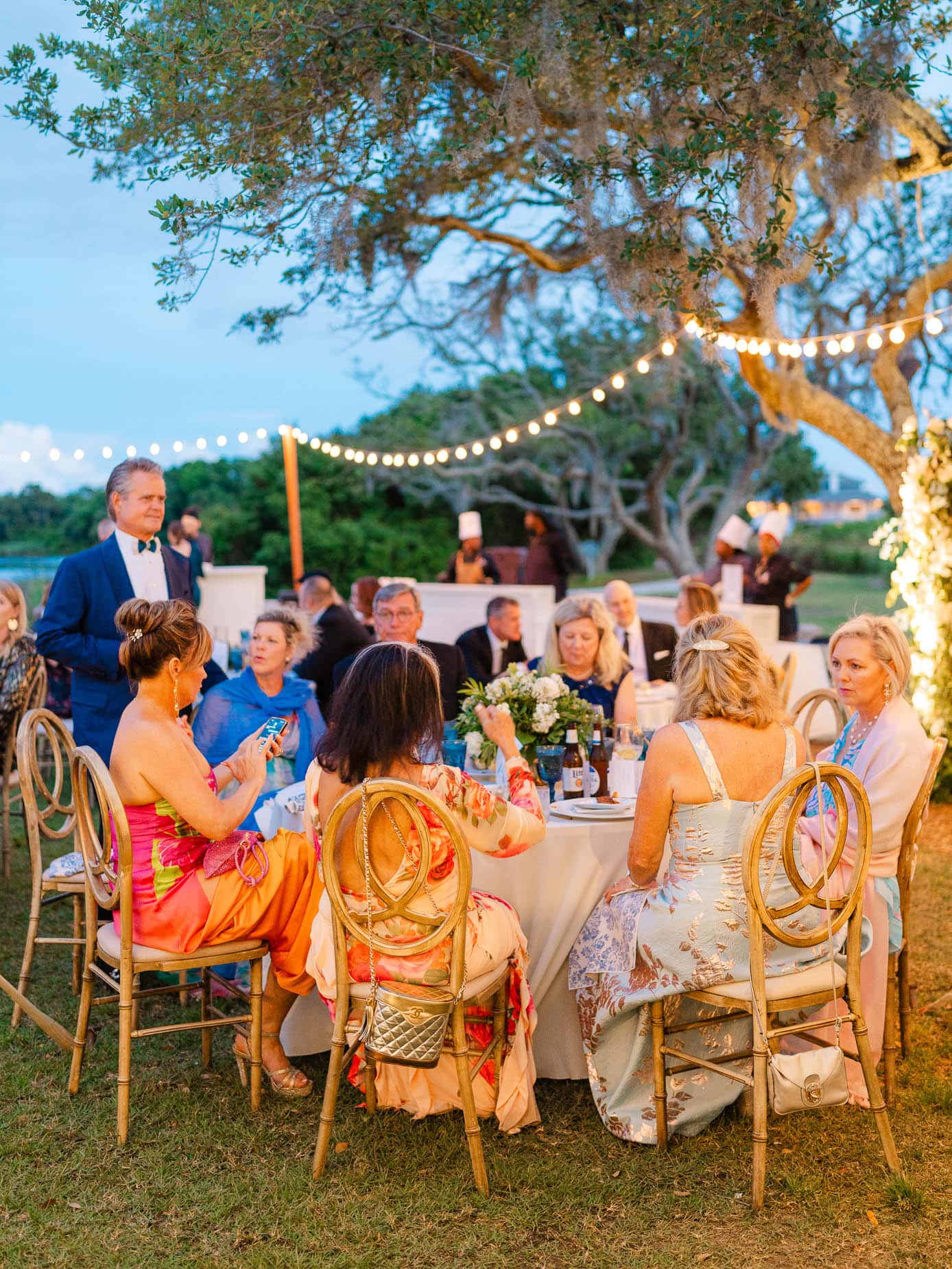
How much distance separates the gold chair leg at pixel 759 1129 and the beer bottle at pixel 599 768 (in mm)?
1059

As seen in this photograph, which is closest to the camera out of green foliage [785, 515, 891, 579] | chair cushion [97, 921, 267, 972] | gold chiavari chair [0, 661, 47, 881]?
chair cushion [97, 921, 267, 972]

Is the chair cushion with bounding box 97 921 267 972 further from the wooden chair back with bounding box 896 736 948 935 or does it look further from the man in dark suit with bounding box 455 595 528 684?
the man in dark suit with bounding box 455 595 528 684

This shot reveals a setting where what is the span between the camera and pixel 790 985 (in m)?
2.76

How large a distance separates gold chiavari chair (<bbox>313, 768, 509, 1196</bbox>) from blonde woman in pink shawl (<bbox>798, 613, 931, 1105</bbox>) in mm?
1006

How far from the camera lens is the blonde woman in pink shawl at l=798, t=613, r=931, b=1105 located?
3.21 metres

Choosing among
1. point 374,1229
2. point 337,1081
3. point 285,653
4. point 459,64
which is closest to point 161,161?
point 459,64

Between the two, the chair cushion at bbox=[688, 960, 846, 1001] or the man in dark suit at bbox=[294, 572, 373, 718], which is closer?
the chair cushion at bbox=[688, 960, 846, 1001]

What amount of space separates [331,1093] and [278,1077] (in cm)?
58

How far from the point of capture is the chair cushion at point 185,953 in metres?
3.02

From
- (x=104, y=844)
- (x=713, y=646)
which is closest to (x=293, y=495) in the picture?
(x=104, y=844)

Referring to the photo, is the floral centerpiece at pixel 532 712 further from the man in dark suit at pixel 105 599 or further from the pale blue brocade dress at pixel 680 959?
the man in dark suit at pixel 105 599

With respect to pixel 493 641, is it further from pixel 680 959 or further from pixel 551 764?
pixel 680 959

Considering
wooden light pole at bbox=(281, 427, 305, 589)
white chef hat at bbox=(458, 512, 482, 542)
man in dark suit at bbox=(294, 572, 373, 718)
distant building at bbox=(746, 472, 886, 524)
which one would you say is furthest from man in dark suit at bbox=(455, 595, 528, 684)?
distant building at bbox=(746, 472, 886, 524)

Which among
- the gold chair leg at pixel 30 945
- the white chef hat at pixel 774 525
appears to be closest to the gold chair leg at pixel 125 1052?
the gold chair leg at pixel 30 945
